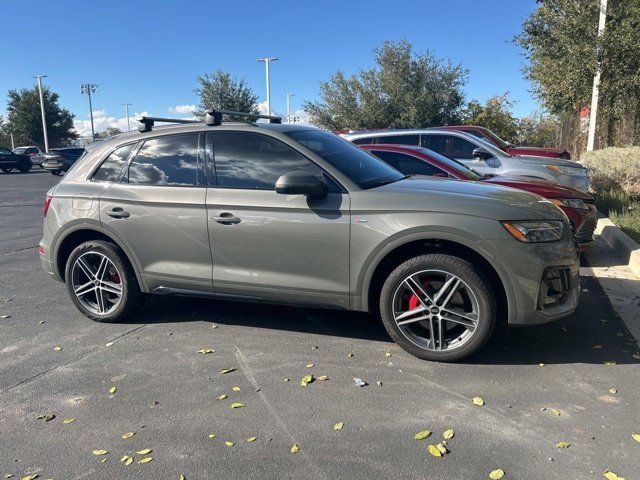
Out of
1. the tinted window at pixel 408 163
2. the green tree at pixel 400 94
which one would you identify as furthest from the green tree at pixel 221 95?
the tinted window at pixel 408 163

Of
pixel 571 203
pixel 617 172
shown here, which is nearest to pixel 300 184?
pixel 571 203

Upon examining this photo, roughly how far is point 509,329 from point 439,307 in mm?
1052

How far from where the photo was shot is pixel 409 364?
3.86m

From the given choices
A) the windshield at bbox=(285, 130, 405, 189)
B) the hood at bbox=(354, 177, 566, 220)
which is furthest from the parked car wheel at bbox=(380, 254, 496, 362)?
the windshield at bbox=(285, 130, 405, 189)

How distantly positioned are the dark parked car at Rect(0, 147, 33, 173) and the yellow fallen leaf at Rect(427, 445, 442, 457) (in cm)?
3661

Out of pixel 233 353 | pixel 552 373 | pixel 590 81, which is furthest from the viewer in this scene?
pixel 590 81

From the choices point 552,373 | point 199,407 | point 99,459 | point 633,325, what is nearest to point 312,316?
point 199,407

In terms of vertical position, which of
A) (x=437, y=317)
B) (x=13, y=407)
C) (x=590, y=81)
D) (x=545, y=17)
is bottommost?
(x=13, y=407)

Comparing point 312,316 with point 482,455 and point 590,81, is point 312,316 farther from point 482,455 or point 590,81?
point 590,81

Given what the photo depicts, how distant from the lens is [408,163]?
280 inches

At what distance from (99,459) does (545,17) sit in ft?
59.5

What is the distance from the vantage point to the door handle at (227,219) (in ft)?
13.6

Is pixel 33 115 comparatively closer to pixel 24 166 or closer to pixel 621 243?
pixel 24 166

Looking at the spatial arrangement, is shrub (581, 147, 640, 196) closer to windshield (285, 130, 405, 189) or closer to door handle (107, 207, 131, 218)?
windshield (285, 130, 405, 189)
